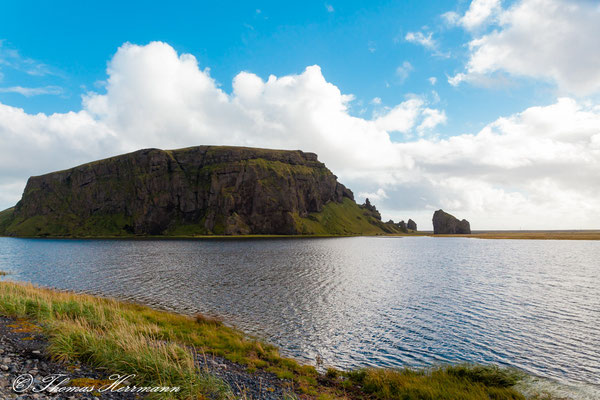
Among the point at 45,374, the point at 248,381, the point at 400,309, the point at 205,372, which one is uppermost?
the point at 45,374

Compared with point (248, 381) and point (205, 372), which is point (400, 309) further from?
point (205, 372)

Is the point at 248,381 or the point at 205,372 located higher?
the point at 205,372

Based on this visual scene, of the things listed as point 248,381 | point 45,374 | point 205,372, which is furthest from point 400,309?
point 45,374

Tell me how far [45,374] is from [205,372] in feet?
21.8

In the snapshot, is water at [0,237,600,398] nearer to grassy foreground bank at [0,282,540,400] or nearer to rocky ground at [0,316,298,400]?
grassy foreground bank at [0,282,540,400]

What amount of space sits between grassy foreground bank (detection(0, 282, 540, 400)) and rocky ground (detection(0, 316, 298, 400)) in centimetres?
61

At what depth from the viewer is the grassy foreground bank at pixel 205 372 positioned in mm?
13734

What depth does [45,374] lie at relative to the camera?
12.7 meters

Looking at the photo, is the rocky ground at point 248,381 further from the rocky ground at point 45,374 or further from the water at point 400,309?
the water at point 400,309

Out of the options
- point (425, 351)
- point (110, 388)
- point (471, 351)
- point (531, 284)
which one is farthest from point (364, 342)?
point (531, 284)

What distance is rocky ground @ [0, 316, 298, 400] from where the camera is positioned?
11086 mm

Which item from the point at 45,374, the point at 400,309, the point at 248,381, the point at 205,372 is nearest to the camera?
the point at 45,374

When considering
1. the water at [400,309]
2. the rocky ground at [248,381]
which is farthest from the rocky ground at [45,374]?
the water at [400,309]

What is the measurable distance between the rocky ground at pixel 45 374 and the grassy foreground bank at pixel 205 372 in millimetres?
613
